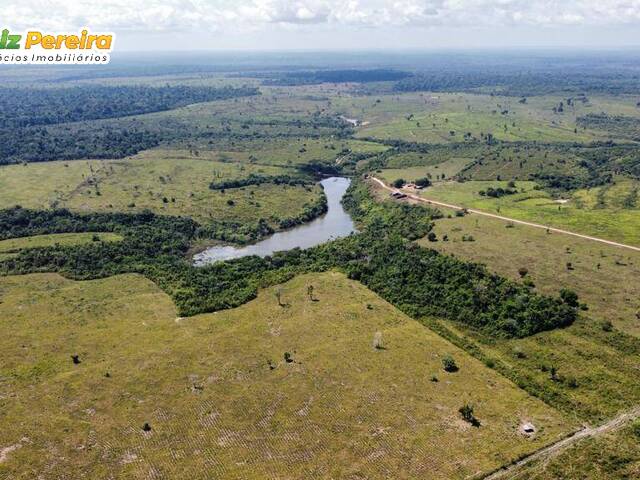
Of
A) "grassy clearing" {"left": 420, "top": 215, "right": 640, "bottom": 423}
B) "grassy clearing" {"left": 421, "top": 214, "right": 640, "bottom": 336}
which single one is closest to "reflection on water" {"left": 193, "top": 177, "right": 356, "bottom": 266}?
"grassy clearing" {"left": 421, "top": 214, "right": 640, "bottom": 336}

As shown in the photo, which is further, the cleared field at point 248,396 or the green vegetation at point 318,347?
the green vegetation at point 318,347

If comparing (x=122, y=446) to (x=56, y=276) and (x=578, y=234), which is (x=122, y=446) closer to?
(x=56, y=276)

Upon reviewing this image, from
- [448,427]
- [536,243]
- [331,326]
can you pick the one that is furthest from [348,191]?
[448,427]

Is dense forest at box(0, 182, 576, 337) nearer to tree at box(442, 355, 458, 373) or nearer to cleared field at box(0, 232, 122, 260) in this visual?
cleared field at box(0, 232, 122, 260)

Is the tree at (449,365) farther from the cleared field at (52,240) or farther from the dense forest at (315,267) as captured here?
the cleared field at (52,240)

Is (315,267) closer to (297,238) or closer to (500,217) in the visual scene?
(297,238)

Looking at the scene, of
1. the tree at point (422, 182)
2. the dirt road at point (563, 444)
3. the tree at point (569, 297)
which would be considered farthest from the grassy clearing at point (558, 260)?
Result: the tree at point (422, 182)
